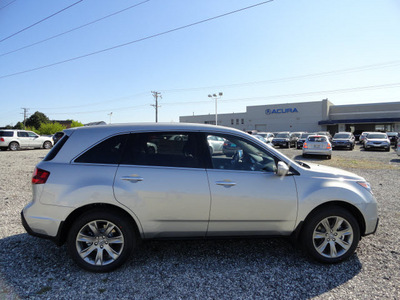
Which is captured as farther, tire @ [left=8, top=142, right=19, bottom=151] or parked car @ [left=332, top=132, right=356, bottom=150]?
parked car @ [left=332, top=132, right=356, bottom=150]

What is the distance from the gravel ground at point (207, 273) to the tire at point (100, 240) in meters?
0.15

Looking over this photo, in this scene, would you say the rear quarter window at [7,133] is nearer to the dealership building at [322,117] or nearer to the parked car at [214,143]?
the parked car at [214,143]

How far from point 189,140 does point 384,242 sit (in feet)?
11.2

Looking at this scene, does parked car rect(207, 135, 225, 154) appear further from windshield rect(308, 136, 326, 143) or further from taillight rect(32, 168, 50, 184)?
windshield rect(308, 136, 326, 143)

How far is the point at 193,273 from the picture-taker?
3.04m

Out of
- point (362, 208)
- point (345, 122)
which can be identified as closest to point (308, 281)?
point (362, 208)

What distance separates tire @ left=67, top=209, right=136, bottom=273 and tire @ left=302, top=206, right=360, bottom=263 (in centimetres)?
221

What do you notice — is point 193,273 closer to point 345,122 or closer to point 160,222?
point 160,222

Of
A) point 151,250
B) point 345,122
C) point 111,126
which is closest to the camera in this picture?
point 111,126

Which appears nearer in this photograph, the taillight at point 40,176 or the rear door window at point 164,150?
the taillight at point 40,176

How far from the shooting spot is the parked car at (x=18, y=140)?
21719 millimetres

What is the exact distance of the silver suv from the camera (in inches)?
117

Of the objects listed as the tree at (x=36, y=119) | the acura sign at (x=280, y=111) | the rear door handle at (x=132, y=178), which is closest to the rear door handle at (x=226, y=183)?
the rear door handle at (x=132, y=178)

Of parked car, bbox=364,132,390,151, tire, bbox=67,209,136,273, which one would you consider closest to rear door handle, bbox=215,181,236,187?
tire, bbox=67,209,136,273
